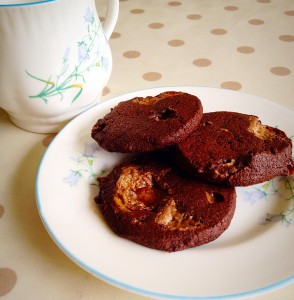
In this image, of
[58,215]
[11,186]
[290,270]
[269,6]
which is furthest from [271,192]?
[269,6]

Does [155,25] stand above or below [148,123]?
below

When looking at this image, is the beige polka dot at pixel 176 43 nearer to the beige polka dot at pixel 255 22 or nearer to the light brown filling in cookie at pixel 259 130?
the beige polka dot at pixel 255 22

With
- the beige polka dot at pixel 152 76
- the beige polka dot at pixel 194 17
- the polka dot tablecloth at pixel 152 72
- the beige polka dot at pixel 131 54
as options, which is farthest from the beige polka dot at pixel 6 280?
the beige polka dot at pixel 194 17

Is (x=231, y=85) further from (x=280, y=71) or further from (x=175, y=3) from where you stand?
(x=175, y=3)

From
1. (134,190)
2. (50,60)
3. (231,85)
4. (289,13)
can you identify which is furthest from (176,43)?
(134,190)

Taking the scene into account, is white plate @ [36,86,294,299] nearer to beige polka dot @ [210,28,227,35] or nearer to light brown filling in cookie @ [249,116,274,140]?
light brown filling in cookie @ [249,116,274,140]
